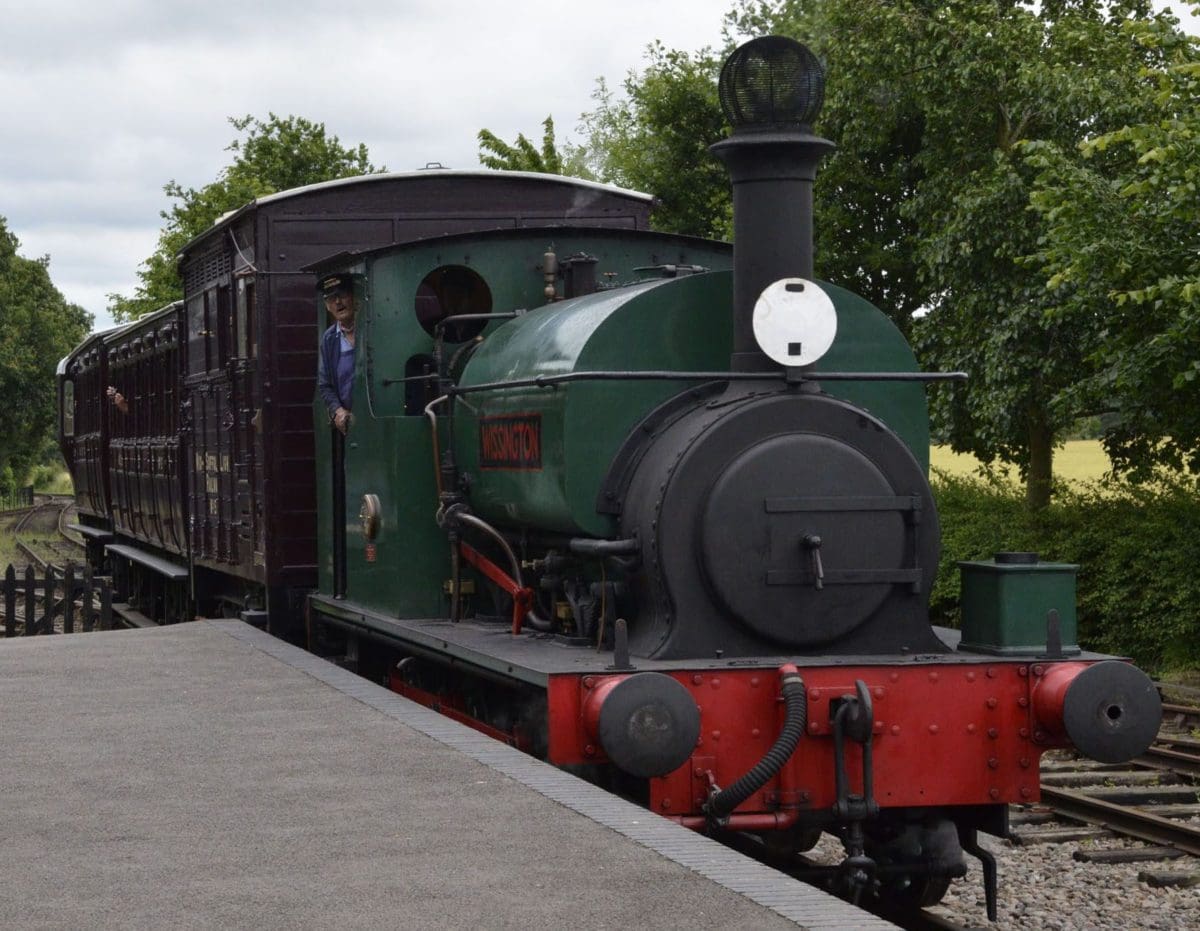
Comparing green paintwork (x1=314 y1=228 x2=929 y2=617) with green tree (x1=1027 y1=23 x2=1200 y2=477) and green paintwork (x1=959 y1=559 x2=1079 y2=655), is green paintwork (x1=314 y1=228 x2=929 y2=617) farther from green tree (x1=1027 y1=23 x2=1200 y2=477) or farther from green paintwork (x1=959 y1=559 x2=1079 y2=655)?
green tree (x1=1027 y1=23 x2=1200 y2=477)

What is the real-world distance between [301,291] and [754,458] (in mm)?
4638

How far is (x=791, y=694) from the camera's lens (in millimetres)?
6234

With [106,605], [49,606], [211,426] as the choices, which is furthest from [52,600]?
[211,426]

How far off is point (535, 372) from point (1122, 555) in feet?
33.2

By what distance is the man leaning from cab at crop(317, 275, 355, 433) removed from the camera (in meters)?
8.86

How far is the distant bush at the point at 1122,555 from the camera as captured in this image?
602 inches

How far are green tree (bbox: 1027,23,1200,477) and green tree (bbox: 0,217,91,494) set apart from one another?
148 ft

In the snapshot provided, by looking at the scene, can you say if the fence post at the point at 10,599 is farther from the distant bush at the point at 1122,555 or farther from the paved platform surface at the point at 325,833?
the paved platform surface at the point at 325,833

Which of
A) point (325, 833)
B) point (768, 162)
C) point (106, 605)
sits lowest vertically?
point (106, 605)

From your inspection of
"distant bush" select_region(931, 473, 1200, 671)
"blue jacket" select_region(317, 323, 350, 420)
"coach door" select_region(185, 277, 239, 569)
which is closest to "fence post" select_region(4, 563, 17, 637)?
"coach door" select_region(185, 277, 239, 569)

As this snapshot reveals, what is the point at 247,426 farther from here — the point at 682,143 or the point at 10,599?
the point at 682,143

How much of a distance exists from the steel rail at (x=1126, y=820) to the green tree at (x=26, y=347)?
4903 centimetres

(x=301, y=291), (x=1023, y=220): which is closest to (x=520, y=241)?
(x=301, y=291)

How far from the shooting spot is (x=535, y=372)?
7184mm
